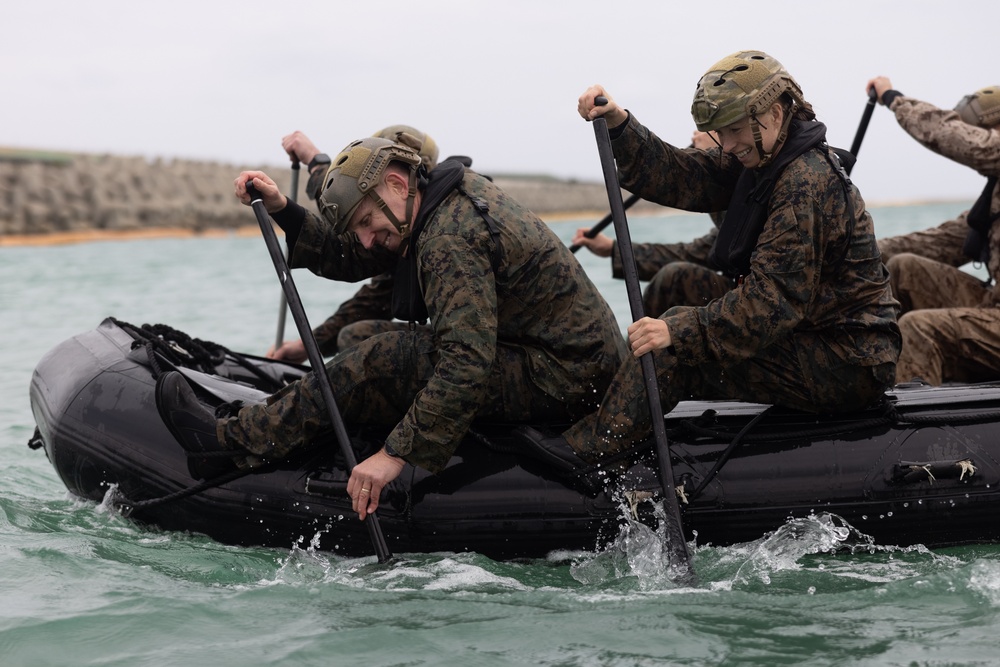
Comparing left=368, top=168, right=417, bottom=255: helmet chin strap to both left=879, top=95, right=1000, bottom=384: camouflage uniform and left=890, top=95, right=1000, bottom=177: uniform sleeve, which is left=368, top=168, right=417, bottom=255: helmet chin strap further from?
left=890, top=95, right=1000, bottom=177: uniform sleeve

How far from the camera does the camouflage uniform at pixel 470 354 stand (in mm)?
4613

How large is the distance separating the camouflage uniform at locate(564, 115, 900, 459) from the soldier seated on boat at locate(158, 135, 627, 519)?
24 centimetres

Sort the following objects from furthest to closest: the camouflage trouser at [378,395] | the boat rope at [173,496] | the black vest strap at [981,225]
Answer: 1. the black vest strap at [981,225]
2. the boat rope at [173,496]
3. the camouflage trouser at [378,395]

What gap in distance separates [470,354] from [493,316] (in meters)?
0.16

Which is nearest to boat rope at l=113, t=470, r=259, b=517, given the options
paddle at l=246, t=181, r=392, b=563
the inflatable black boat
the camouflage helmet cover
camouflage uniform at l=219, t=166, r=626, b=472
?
the inflatable black boat

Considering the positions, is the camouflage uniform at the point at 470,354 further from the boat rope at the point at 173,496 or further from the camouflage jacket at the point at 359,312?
the camouflage jacket at the point at 359,312

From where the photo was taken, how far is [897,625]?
4.32m

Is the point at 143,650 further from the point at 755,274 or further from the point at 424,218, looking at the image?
the point at 755,274

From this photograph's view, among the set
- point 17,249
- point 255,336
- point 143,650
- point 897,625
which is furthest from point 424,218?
point 17,249

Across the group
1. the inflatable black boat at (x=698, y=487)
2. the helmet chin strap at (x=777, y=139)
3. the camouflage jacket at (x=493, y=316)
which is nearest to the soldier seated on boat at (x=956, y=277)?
the inflatable black boat at (x=698, y=487)

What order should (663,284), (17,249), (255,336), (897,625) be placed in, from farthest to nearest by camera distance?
1. (17,249)
2. (255,336)
3. (663,284)
4. (897,625)

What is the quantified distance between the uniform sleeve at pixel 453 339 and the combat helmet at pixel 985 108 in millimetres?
2892

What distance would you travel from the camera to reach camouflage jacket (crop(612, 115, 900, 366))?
4.59m

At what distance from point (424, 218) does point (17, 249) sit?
102ft
